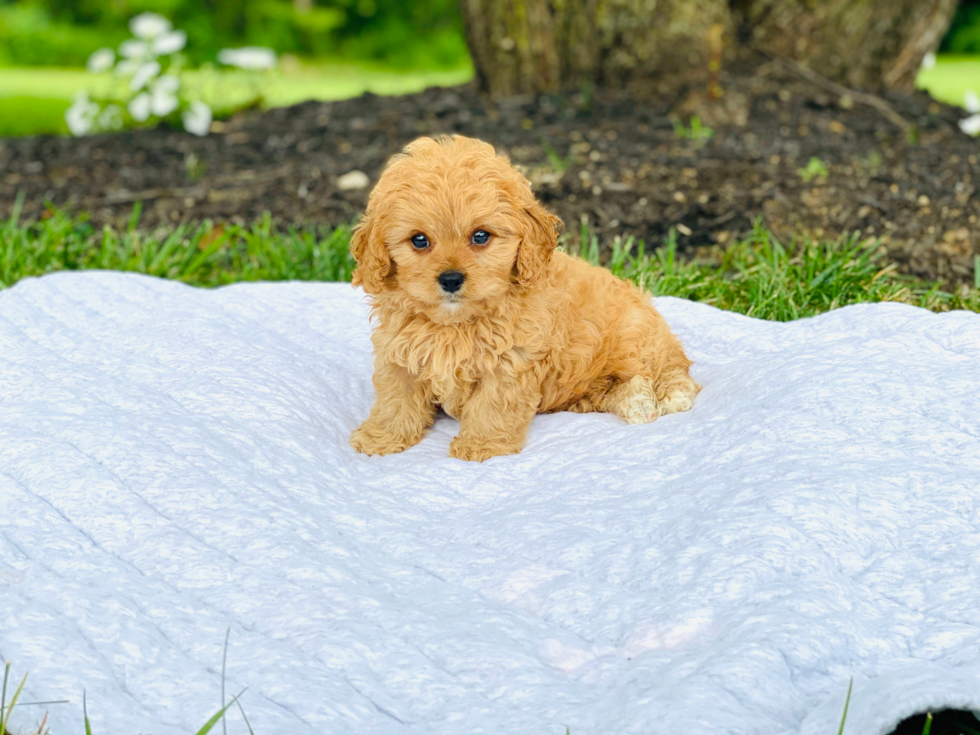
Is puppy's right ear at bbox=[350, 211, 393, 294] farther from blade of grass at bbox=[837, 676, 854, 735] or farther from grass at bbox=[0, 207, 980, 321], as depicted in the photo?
blade of grass at bbox=[837, 676, 854, 735]

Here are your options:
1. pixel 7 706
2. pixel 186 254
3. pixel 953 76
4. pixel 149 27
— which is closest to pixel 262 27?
pixel 149 27

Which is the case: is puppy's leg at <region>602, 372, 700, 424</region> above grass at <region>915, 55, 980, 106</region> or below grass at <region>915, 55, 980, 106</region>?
above

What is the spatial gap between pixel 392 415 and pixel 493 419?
38 centimetres

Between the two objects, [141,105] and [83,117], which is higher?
[141,105]

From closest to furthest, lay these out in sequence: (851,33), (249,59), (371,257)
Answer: (371,257)
(851,33)
(249,59)

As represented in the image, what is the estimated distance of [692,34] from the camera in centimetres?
703

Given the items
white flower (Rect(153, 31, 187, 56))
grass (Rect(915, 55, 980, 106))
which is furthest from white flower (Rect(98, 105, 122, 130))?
grass (Rect(915, 55, 980, 106))

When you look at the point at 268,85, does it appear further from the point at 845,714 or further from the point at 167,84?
the point at 845,714

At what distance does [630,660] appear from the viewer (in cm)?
222

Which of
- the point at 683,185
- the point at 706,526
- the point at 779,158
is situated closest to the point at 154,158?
the point at 683,185

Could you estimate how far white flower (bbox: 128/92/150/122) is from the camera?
8.53 metres

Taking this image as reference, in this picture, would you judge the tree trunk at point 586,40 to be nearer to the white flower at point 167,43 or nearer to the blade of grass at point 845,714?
the white flower at point 167,43

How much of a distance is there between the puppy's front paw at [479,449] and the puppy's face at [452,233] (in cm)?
46

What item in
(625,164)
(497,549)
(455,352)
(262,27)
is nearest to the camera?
(497,549)
